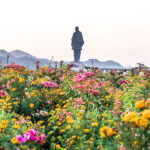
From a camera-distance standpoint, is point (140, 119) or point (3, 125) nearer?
point (140, 119)

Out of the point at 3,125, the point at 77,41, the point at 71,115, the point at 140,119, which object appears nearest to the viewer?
the point at 140,119

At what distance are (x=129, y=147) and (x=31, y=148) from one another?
4.99ft

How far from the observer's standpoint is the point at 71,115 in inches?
153

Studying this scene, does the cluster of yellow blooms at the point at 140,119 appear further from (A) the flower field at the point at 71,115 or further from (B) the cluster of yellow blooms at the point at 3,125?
(B) the cluster of yellow blooms at the point at 3,125

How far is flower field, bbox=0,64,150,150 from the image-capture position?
2213mm

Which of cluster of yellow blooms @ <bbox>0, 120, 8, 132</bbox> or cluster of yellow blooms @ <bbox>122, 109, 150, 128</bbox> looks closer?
cluster of yellow blooms @ <bbox>122, 109, 150, 128</bbox>

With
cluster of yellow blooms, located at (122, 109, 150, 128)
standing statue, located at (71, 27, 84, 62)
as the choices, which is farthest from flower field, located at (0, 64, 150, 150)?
standing statue, located at (71, 27, 84, 62)

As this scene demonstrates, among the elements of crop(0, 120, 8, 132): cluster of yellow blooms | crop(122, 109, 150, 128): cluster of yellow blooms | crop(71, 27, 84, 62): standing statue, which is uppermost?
crop(71, 27, 84, 62): standing statue

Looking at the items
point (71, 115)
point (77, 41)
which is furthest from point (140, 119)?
point (77, 41)

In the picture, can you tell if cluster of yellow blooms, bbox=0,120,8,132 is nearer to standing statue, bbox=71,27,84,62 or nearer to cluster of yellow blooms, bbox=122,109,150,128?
cluster of yellow blooms, bbox=122,109,150,128

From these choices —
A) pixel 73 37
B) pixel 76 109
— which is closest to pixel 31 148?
pixel 76 109

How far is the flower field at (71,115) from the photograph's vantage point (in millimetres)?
2213

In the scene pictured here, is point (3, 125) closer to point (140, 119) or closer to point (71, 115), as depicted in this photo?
point (71, 115)

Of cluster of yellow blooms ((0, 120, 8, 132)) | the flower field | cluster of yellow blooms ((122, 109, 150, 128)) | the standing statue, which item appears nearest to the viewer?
cluster of yellow blooms ((122, 109, 150, 128))
